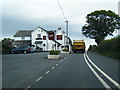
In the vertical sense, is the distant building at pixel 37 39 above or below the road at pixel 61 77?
above

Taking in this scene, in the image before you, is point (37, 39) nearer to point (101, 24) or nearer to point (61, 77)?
point (101, 24)

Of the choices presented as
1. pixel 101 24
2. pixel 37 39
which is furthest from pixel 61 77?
pixel 37 39

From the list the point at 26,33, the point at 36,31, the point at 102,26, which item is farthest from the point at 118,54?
the point at 26,33

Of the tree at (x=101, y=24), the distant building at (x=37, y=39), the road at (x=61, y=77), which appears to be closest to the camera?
the road at (x=61, y=77)

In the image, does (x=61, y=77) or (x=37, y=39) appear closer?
(x=61, y=77)

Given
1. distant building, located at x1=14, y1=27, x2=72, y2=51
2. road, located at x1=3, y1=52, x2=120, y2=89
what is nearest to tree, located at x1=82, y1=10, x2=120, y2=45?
distant building, located at x1=14, y1=27, x2=72, y2=51

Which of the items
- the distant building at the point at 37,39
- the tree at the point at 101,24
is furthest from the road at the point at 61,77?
the distant building at the point at 37,39

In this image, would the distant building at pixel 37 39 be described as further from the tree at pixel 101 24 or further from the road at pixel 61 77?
the road at pixel 61 77

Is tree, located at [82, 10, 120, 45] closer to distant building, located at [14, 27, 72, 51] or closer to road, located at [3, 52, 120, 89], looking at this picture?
distant building, located at [14, 27, 72, 51]

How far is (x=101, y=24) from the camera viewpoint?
65.6 m

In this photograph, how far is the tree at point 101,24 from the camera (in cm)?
6488

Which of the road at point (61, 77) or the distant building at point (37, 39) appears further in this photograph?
the distant building at point (37, 39)

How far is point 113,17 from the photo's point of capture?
6612cm

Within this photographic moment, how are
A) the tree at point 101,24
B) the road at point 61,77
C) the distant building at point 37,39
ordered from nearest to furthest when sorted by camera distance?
the road at point 61,77
the tree at point 101,24
the distant building at point 37,39
